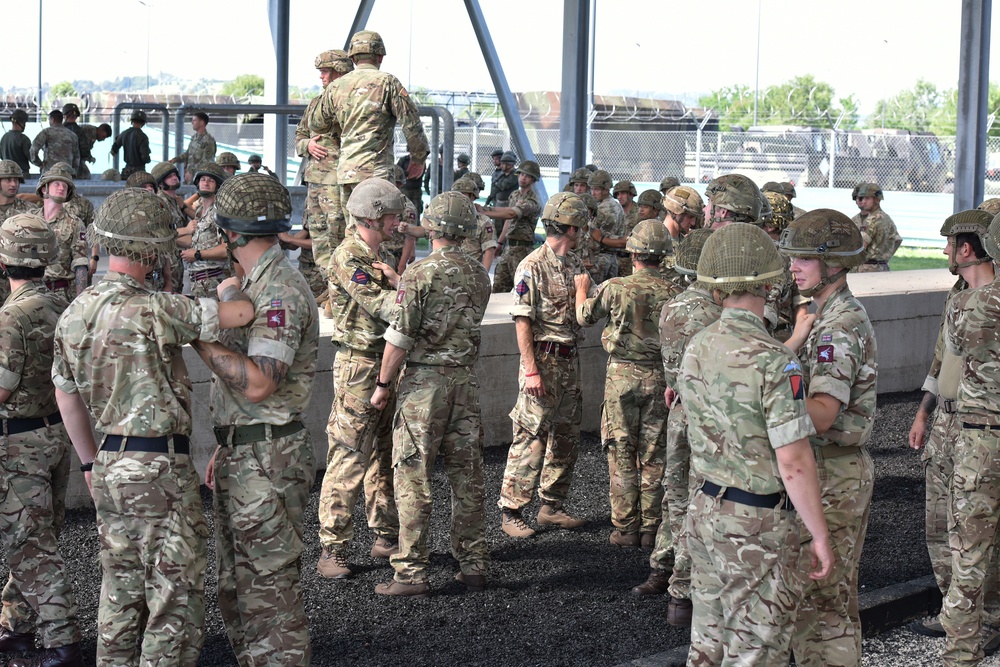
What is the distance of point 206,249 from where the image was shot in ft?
35.9

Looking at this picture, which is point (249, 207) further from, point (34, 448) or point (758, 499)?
point (758, 499)

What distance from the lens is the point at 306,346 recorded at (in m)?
4.87

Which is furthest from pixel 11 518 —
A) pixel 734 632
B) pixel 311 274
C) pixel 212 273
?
pixel 311 274

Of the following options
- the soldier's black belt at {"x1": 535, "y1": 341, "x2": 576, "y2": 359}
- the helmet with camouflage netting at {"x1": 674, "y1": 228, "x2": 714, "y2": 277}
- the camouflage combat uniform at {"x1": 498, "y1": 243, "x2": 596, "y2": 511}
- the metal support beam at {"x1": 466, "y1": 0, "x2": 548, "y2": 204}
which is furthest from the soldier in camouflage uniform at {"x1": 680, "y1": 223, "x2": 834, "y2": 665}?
the metal support beam at {"x1": 466, "y1": 0, "x2": 548, "y2": 204}

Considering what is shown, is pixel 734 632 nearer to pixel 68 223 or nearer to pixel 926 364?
pixel 68 223

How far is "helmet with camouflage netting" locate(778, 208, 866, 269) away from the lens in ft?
16.0

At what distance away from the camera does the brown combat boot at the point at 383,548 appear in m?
7.34

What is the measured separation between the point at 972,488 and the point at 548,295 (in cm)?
306

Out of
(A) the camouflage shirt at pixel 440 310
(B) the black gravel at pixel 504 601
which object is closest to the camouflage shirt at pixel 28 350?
(B) the black gravel at pixel 504 601

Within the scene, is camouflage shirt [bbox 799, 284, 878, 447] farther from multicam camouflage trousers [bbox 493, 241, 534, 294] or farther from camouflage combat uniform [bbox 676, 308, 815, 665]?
multicam camouflage trousers [bbox 493, 241, 534, 294]

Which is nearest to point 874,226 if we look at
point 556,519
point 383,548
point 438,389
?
point 556,519

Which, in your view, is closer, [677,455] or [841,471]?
[841,471]

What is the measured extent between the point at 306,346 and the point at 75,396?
0.95 m

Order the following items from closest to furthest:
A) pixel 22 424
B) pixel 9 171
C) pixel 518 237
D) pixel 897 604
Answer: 1. pixel 22 424
2. pixel 897 604
3. pixel 9 171
4. pixel 518 237
